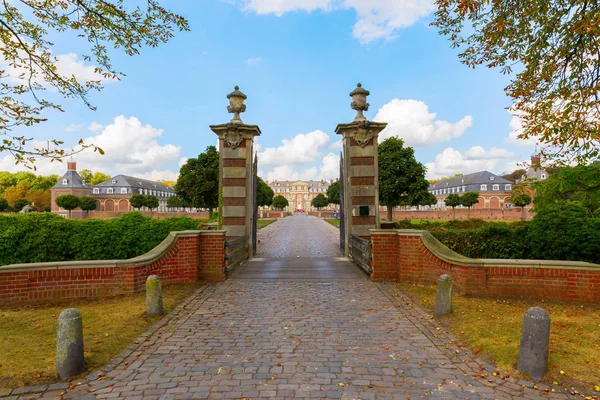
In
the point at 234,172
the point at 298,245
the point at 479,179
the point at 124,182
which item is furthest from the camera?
the point at 124,182

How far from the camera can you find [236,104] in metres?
12.1

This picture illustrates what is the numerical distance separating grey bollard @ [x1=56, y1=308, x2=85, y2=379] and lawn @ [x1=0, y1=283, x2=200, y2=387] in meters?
0.14

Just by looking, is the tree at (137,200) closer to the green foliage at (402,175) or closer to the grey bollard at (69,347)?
the green foliage at (402,175)

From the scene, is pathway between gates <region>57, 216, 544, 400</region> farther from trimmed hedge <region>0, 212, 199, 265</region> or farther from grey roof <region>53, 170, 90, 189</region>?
grey roof <region>53, 170, 90, 189</region>

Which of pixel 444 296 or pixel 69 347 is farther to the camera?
pixel 444 296

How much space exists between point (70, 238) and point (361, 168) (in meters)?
8.60

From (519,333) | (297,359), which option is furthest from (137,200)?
(519,333)

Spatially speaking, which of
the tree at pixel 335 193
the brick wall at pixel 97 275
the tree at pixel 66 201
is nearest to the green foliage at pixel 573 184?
the brick wall at pixel 97 275

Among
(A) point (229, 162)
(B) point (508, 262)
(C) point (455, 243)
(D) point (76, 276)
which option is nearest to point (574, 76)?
(B) point (508, 262)

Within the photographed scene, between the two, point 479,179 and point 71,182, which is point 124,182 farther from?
point 479,179

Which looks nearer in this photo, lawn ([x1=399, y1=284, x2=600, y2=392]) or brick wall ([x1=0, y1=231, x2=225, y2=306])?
lawn ([x1=399, y1=284, x2=600, y2=392])

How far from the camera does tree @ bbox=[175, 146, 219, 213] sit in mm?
32469

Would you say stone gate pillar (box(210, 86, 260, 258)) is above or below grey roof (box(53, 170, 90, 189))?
below

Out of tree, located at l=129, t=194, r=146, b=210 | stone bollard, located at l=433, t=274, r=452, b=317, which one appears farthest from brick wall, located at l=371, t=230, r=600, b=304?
tree, located at l=129, t=194, r=146, b=210
